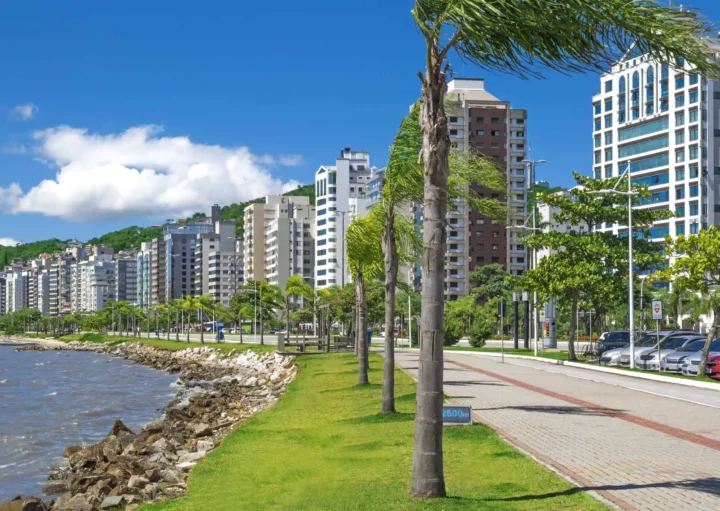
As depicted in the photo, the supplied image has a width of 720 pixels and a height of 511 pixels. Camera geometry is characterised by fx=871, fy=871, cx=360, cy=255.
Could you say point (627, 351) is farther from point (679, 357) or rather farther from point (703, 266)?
point (703, 266)

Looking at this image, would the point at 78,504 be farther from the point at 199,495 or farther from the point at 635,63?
the point at 635,63

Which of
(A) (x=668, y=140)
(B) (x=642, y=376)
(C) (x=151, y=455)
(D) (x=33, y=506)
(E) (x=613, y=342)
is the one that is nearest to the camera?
(D) (x=33, y=506)

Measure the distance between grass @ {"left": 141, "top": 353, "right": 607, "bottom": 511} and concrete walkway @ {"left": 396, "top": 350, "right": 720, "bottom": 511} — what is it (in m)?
0.47

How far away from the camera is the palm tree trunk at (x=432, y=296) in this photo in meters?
10.7

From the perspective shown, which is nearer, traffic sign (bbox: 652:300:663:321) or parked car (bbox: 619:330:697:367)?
traffic sign (bbox: 652:300:663:321)

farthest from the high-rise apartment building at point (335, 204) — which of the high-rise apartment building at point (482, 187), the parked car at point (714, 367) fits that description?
the parked car at point (714, 367)

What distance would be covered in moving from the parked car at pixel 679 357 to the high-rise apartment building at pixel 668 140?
61.1 metres

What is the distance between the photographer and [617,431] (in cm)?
1631

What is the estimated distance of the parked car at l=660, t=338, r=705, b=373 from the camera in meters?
35.8

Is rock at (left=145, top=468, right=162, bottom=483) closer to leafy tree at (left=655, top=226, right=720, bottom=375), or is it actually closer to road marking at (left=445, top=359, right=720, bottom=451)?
road marking at (left=445, top=359, right=720, bottom=451)

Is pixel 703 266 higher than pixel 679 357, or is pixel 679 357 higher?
pixel 703 266

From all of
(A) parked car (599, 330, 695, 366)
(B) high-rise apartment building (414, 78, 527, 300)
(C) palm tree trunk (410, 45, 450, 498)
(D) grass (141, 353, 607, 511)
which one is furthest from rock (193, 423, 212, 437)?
(B) high-rise apartment building (414, 78, 527, 300)

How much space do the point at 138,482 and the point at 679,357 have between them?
2549cm

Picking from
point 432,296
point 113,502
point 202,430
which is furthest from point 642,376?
point 432,296
